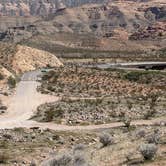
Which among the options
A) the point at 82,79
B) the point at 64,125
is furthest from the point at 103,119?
the point at 82,79

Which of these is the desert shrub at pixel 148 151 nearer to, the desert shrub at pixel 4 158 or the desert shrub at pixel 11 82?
the desert shrub at pixel 4 158

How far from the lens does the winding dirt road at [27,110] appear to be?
39784 millimetres

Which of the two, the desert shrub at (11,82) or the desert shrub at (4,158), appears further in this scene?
the desert shrub at (11,82)

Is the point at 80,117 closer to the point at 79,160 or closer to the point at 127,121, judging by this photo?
the point at 127,121

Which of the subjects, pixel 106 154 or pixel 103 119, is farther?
pixel 103 119

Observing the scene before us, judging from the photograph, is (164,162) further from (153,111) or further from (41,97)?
(41,97)

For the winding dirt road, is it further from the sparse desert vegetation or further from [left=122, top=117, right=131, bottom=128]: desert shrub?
[left=122, top=117, right=131, bottom=128]: desert shrub

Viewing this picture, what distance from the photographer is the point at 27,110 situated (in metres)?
50.3

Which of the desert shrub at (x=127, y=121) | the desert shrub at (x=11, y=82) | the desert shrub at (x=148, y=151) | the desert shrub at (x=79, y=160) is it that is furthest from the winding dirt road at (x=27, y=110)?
the desert shrub at (x=79, y=160)

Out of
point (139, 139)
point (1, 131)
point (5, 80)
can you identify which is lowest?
point (5, 80)

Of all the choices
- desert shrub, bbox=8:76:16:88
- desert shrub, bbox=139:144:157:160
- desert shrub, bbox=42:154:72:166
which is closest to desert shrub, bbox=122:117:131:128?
desert shrub, bbox=139:144:157:160

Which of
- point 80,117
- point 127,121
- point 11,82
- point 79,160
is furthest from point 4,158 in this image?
point 11,82

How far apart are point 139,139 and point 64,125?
50.7ft

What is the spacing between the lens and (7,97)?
6216 centimetres
